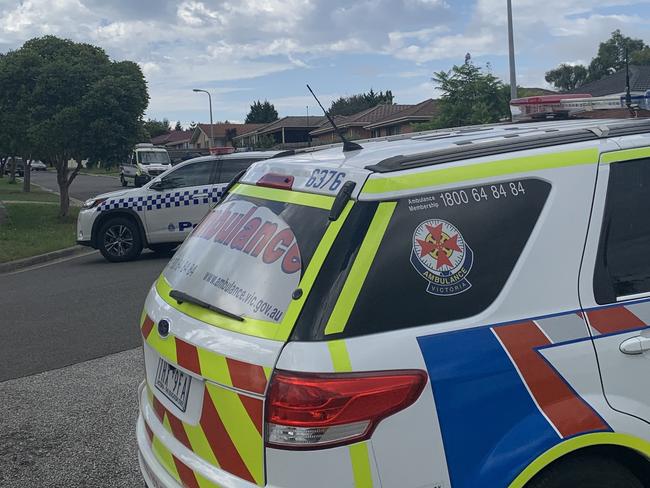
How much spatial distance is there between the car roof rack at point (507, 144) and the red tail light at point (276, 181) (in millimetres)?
401

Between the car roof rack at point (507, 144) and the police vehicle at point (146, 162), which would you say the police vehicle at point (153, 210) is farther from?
the police vehicle at point (146, 162)

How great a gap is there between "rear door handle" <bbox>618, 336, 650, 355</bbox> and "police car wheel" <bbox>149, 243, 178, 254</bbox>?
425 inches

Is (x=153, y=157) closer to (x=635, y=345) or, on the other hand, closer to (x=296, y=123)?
(x=296, y=123)

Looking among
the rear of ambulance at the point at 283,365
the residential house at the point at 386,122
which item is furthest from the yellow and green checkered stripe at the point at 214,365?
the residential house at the point at 386,122

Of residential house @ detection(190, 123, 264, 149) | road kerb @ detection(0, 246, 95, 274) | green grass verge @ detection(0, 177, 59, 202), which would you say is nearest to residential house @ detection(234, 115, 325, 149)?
residential house @ detection(190, 123, 264, 149)

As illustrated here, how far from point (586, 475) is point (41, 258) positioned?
1258 centimetres

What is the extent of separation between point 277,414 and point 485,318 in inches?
29.0

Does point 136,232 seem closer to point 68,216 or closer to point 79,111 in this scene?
point 79,111

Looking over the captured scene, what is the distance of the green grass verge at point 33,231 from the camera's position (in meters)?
13.6

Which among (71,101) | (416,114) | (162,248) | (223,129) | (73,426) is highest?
(223,129)

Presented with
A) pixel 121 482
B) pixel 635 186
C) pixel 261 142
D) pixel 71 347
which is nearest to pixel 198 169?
pixel 71 347

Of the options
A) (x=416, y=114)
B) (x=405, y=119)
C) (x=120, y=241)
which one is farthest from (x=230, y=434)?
(x=416, y=114)

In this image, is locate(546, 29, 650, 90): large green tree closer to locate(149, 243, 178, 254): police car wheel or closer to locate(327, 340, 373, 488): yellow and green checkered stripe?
locate(149, 243, 178, 254): police car wheel

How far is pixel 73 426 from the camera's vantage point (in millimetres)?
4672
